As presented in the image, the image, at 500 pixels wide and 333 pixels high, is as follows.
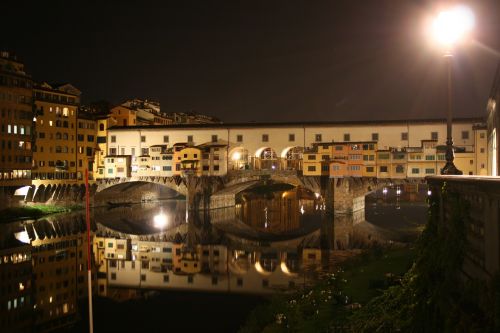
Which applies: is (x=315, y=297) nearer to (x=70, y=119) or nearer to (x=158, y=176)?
(x=158, y=176)

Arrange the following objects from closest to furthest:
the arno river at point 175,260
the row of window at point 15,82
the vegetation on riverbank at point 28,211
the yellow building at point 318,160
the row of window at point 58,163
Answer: the arno river at point 175,260 → the vegetation on riverbank at point 28,211 → the row of window at point 15,82 → the yellow building at point 318,160 → the row of window at point 58,163

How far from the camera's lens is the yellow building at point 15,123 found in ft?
160

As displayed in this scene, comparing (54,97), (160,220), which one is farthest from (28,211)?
(54,97)

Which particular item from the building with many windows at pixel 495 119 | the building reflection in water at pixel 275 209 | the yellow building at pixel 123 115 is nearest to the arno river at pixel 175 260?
the building reflection in water at pixel 275 209

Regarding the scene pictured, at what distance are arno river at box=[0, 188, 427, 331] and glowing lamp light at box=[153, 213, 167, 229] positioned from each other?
0.11 m

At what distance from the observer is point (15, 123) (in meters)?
50.4

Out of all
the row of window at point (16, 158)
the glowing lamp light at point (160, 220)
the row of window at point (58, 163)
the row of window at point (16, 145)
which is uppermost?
the row of window at point (16, 145)

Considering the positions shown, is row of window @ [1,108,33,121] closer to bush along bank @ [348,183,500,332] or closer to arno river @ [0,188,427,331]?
arno river @ [0,188,427,331]

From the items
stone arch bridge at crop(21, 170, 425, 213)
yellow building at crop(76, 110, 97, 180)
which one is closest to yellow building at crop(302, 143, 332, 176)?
stone arch bridge at crop(21, 170, 425, 213)

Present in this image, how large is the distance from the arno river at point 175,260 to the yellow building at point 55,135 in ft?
29.1

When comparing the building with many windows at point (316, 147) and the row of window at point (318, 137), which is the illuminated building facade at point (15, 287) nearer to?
the building with many windows at point (316, 147)

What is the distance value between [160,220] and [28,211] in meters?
13.7

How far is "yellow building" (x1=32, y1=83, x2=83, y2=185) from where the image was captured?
2231 inches

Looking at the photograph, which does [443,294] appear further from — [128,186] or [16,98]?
[128,186]
